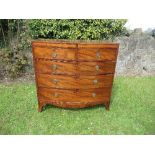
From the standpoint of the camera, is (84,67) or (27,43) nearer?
(84,67)

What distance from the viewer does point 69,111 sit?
264 inches

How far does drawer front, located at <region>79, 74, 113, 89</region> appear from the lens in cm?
618

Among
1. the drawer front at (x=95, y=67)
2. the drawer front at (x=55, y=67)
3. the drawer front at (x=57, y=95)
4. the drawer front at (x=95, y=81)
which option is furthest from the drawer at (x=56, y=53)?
the drawer front at (x=57, y=95)

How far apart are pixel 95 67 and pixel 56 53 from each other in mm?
754

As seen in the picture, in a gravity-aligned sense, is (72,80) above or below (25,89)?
above

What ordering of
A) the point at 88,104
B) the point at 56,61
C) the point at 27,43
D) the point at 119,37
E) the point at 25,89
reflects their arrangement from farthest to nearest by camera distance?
the point at 119,37
the point at 27,43
the point at 25,89
the point at 88,104
the point at 56,61

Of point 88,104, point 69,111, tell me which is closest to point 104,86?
point 88,104

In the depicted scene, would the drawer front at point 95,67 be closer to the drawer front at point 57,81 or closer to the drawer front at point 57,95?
the drawer front at point 57,81

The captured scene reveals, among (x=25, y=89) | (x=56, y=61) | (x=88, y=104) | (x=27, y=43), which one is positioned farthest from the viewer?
(x=27, y=43)

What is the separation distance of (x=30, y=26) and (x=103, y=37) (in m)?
2.03

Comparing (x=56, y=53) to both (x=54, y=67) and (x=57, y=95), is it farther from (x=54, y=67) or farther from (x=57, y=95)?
(x=57, y=95)

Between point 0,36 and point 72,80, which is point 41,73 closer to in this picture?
point 72,80

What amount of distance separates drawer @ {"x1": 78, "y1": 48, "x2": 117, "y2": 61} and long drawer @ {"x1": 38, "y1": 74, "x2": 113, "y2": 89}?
377 millimetres

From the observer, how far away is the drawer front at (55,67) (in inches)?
236
